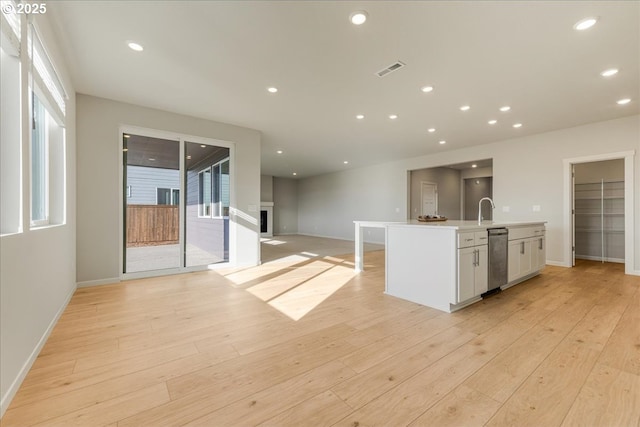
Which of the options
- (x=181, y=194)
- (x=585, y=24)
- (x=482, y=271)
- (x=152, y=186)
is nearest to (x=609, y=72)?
(x=585, y=24)

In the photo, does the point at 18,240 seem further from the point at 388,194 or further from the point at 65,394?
the point at 388,194

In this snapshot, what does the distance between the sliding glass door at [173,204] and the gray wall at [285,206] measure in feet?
23.5

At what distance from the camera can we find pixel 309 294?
3512mm

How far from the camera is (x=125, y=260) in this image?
4207 millimetres

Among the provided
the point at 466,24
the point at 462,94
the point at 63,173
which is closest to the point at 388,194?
the point at 462,94

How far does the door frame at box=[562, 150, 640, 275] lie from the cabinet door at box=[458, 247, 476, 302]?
149 inches

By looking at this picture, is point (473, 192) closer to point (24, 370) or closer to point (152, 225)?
point (152, 225)

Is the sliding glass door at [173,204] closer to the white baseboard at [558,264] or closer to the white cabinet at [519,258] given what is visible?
the white cabinet at [519,258]

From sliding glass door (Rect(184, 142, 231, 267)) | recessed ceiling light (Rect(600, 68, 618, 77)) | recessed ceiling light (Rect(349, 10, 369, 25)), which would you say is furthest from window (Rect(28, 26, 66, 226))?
recessed ceiling light (Rect(600, 68, 618, 77))

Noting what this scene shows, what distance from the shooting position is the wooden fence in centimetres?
428

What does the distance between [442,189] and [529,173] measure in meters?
3.72

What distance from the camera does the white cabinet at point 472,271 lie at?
9.44ft

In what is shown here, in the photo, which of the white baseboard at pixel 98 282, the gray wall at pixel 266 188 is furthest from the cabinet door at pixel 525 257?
the gray wall at pixel 266 188

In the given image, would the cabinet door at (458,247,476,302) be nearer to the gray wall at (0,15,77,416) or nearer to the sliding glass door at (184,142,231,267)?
the gray wall at (0,15,77,416)
